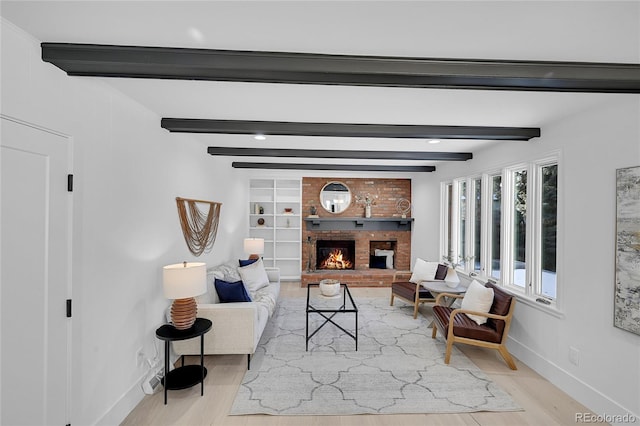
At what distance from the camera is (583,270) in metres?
2.65

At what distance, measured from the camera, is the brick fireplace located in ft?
22.8

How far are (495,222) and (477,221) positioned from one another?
0.48 m

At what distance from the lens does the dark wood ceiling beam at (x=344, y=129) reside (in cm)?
301

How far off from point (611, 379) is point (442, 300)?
7.05 ft

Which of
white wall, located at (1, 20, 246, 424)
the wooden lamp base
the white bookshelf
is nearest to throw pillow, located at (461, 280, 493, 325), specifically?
the wooden lamp base

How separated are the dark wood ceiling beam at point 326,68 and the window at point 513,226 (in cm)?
162

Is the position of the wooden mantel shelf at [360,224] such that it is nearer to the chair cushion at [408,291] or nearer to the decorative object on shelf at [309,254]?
the decorative object on shelf at [309,254]

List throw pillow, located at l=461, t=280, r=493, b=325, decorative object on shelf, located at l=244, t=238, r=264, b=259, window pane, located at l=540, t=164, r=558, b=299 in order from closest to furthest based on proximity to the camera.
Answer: window pane, located at l=540, t=164, r=558, b=299 < throw pillow, located at l=461, t=280, r=493, b=325 < decorative object on shelf, located at l=244, t=238, r=264, b=259

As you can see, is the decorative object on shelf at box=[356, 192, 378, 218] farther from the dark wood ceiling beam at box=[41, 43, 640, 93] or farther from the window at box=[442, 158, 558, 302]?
the dark wood ceiling beam at box=[41, 43, 640, 93]

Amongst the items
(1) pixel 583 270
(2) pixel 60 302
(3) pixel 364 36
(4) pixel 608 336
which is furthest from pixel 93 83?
(4) pixel 608 336

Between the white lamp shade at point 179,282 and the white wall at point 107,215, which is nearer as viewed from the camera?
the white wall at point 107,215

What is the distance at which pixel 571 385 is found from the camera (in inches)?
107

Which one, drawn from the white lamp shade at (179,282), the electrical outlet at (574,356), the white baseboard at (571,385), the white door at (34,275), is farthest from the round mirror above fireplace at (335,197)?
the white door at (34,275)

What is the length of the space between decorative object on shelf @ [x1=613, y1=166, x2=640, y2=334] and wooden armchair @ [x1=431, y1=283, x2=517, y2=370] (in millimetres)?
920
